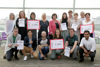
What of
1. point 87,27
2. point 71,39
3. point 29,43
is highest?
point 87,27

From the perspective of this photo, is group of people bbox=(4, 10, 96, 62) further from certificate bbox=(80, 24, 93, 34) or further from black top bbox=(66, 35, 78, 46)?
certificate bbox=(80, 24, 93, 34)

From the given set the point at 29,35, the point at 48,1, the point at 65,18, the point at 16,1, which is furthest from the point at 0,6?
the point at 65,18

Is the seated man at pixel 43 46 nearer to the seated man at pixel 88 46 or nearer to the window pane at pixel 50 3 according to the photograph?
the seated man at pixel 88 46

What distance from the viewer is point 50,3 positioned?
6.54 m

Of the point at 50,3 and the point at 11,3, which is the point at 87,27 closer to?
the point at 50,3

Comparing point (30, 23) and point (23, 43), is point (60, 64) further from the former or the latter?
point (30, 23)

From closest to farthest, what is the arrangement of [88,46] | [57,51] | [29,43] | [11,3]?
[88,46] < [57,51] < [29,43] < [11,3]

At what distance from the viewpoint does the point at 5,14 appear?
21.3 ft

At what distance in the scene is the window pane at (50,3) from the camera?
6.47m

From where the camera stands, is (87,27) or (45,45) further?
(87,27)

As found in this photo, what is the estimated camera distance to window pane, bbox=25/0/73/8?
647 centimetres

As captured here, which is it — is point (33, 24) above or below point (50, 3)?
below

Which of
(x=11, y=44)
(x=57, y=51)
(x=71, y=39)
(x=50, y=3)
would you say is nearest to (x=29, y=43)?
(x=11, y=44)

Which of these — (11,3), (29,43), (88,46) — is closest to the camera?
(88,46)
